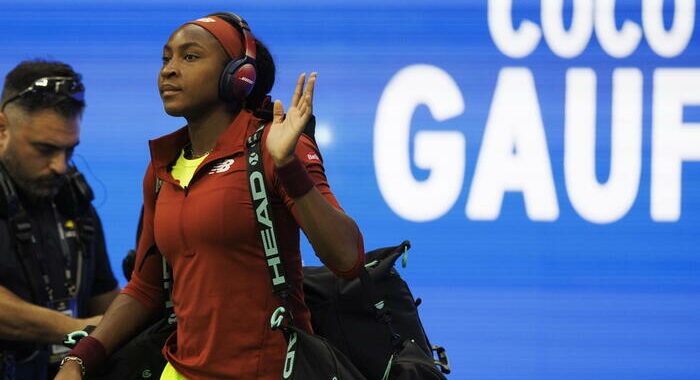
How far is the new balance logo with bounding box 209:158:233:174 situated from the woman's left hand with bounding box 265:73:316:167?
13cm

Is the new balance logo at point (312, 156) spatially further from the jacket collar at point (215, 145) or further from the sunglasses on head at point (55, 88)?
the sunglasses on head at point (55, 88)

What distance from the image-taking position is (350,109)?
4508 mm

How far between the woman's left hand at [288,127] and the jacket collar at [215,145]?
14 cm

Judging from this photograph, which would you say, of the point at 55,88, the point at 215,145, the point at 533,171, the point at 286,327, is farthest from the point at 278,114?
the point at 533,171

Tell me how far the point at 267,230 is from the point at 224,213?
0.10 metres

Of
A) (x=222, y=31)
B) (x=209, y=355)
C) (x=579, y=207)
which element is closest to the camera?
(x=209, y=355)

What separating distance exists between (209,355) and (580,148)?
2555 mm

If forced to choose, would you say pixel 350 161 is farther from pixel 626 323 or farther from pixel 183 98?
pixel 183 98

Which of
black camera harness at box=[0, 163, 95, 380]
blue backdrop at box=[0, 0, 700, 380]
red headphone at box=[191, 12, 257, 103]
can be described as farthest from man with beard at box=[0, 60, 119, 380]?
blue backdrop at box=[0, 0, 700, 380]

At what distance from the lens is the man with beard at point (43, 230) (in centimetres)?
310

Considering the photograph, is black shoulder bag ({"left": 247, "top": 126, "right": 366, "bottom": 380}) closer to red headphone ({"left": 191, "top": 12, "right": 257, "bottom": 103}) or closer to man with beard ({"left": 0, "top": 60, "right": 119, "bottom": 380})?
red headphone ({"left": 191, "top": 12, "right": 257, "bottom": 103})

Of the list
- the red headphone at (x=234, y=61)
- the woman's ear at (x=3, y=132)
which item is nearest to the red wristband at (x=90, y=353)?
the red headphone at (x=234, y=61)

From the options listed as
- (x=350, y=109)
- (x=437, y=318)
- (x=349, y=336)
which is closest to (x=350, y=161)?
(x=350, y=109)

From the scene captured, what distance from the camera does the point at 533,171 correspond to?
171 inches
